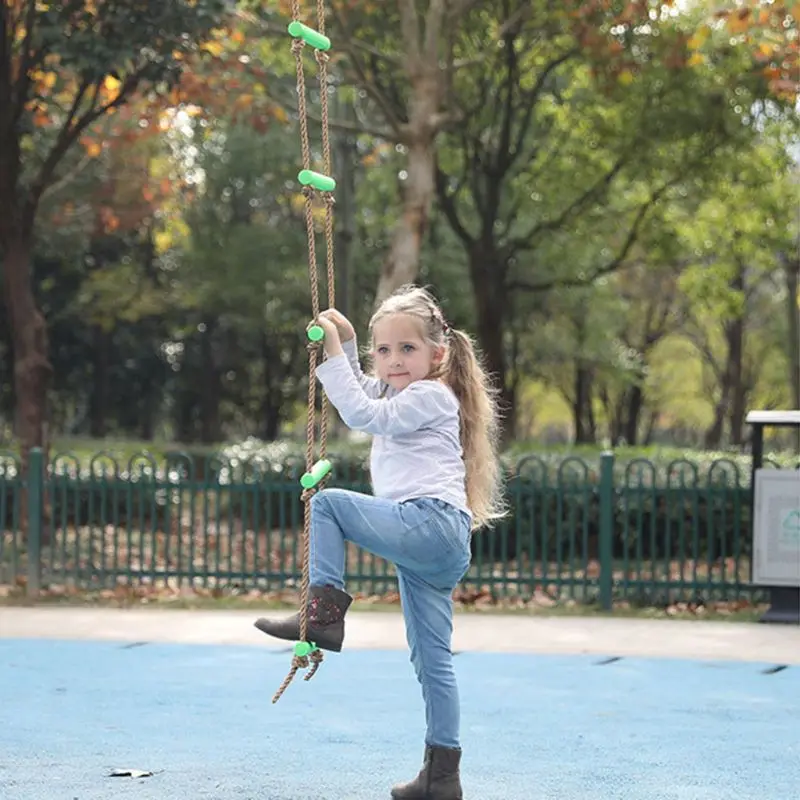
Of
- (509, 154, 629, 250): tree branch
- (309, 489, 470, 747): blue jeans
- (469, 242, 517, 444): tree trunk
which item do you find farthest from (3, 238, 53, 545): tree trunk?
(309, 489, 470, 747): blue jeans

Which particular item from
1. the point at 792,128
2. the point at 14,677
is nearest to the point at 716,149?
the point at 792,128

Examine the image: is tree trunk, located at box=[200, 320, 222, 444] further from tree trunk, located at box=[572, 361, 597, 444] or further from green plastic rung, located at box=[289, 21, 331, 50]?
green plastic rung, located at box=[289, 21, 331, 50]

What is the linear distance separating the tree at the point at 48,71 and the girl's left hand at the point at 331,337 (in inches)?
391

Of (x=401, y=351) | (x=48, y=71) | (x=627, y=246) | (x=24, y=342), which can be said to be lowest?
(x=401, y=351)

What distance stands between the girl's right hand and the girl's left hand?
0.13 feet

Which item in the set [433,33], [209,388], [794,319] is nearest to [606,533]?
[433,33]

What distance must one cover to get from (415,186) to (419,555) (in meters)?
11.9

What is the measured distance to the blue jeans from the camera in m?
5.13

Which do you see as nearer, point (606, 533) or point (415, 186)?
point (606, 533)

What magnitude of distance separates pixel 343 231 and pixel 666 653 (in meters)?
15.4

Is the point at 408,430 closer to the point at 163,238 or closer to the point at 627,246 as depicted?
the point at 627,246

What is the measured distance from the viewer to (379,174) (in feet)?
92.4

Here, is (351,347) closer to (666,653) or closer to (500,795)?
(500,795)

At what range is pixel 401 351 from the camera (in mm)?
5352
